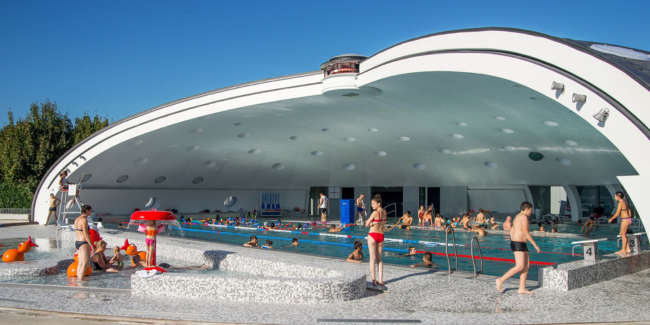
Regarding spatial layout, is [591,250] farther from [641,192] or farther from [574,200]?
[574,200]

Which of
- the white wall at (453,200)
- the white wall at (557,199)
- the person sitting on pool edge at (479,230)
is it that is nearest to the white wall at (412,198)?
the white wall at (453,200)

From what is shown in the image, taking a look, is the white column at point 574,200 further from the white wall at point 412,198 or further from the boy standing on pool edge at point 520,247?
the boy standing on pool edge at point 520,247

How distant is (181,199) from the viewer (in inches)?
1101

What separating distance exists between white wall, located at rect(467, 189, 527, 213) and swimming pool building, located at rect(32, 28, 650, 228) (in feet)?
0.24

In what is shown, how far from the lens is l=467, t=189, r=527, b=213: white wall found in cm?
2758

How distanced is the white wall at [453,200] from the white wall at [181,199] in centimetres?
910

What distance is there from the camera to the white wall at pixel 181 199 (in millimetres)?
24328

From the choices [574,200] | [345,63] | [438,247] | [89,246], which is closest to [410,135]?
[438,247]

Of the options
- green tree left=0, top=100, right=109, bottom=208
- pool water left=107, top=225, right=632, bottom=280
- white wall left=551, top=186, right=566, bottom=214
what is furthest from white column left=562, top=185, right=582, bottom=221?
green tree left=0, top=100, right=109, bottom=208

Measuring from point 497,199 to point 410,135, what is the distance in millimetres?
10235

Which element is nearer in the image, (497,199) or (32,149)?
(497,199)

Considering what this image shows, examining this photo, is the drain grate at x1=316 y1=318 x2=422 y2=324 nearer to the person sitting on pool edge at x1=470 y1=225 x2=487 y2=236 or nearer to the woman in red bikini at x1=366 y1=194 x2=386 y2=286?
the woman in red bikini at x1=366 y1=194 x2=386 y2=286

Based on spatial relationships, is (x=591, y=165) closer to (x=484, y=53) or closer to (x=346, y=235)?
(x=346, y=235)

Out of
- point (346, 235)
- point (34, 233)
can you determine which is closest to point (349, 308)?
point (346, 235)
